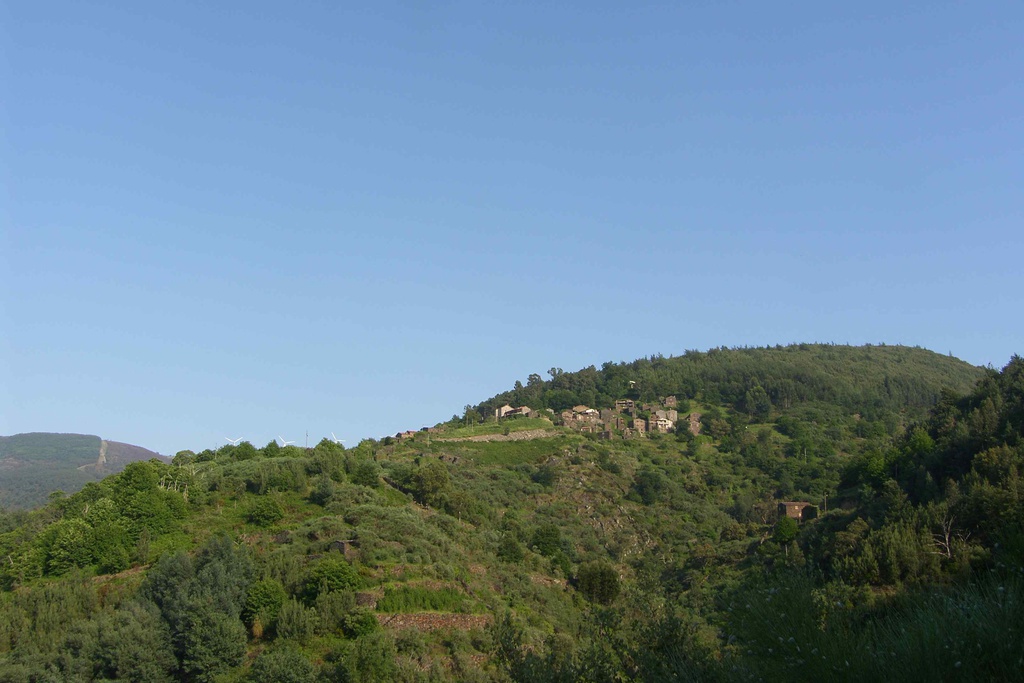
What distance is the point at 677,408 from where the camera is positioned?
334 feet

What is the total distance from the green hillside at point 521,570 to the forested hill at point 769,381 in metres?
35.3

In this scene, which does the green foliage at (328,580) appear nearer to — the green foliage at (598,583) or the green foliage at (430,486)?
the green foliage at (598,583)

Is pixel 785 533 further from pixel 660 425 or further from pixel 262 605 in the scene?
pixel 660 425

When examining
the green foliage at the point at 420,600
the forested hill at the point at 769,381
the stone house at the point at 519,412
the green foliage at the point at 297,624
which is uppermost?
the forested hill at the point at 769,381

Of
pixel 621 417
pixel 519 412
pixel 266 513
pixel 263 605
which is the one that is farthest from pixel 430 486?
pixel 621 417

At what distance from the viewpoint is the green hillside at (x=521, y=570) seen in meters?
12.7

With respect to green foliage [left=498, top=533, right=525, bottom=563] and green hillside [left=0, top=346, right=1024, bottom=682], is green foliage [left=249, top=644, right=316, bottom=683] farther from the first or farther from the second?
green foliage [left=498, top=533, right=525, bottom=563]

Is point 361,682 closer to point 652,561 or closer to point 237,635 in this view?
point 237,635

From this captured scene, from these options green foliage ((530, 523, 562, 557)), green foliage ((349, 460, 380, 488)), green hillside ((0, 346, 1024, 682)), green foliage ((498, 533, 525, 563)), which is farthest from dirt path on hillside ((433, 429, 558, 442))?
green foliage ((498, 533, 525, 563))

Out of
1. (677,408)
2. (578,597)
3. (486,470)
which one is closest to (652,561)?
(578,597)

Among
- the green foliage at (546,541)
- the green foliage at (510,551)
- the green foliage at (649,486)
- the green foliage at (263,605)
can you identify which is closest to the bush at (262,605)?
the green foliage at (263,605)

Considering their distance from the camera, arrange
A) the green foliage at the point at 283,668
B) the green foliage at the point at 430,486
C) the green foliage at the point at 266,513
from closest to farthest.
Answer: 1. the green foliage at the point at 283,668
2. the green foliage at the point at 266,513
3. the green foliage at the point at 430,486

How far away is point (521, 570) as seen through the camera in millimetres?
41875

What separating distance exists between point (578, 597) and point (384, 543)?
9.75m
